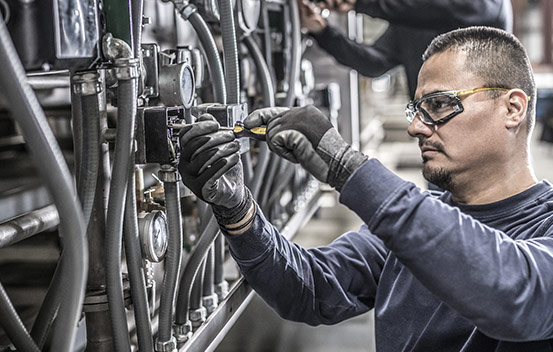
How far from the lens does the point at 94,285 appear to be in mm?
977

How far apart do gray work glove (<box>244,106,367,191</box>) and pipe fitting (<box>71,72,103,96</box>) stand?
0.25 m

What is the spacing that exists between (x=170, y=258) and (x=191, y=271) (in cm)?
18

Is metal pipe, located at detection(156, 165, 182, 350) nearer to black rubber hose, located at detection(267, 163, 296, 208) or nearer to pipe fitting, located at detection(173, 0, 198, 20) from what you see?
pipe fitting, located at detection(173, 0, 198, 20)

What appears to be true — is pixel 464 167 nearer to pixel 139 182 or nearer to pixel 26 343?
pixel 139 182

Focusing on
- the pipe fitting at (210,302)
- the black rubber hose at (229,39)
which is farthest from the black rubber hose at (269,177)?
the black rubber hose at (229,39)

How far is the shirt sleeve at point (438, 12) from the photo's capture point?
6.80 feet

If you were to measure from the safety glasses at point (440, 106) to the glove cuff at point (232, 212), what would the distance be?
347 millimetres

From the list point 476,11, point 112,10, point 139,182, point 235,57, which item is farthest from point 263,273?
point 476,11

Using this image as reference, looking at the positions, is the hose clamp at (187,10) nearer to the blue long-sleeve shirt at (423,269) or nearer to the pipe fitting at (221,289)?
the blue long-sleeve shirt at (423,269)

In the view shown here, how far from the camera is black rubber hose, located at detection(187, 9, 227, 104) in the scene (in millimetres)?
1133

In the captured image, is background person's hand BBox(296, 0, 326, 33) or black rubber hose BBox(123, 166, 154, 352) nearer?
black rubber hose BBox(123, 166, 154, 352)

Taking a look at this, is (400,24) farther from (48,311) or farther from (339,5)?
(48,311)

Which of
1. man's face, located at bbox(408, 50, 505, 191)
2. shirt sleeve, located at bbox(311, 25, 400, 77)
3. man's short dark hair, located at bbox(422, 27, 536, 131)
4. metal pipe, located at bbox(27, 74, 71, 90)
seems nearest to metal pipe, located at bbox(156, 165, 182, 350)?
metal pipe, located at bbox(27, 74, 71, 90)

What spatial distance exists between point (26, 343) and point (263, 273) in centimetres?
44
